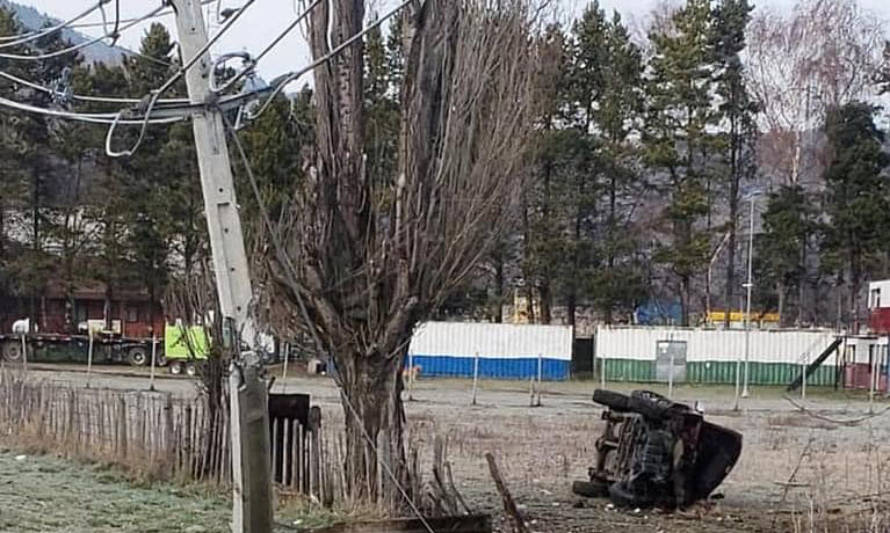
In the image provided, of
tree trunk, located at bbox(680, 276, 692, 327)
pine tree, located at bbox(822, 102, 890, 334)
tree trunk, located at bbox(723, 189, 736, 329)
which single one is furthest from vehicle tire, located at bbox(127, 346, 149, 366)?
pine tree, located at bbox(822, 102, 890, 334)

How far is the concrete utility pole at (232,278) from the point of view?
5.88m

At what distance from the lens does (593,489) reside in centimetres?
1248

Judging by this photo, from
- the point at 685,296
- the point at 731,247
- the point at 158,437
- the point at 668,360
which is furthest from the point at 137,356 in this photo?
the point at 158,437

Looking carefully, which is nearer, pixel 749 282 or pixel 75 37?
pixel 75 37

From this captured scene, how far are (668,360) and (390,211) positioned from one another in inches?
1186

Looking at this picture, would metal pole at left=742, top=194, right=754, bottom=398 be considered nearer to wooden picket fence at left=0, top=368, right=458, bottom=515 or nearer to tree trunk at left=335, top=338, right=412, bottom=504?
wooden picket fence at left=0, top=368, right=458, bottom=515

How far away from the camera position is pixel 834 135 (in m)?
42.2

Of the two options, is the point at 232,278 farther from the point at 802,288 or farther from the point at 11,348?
the point at 802,288

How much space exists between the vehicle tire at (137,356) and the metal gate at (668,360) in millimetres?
16803

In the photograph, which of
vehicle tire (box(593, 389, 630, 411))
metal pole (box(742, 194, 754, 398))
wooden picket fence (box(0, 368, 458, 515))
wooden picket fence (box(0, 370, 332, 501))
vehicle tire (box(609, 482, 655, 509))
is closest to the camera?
wooden picket fence (box(0, 368, 458, 515))

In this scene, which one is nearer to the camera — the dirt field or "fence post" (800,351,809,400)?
the dirt field

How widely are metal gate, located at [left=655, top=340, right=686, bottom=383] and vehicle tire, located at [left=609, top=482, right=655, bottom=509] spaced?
2743 cm

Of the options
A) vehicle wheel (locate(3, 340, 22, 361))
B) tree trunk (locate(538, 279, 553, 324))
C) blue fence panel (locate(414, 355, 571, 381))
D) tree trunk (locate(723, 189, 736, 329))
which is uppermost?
tree trunk (locate(723, 189, 736, 329))

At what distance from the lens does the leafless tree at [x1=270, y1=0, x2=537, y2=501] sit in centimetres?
984
